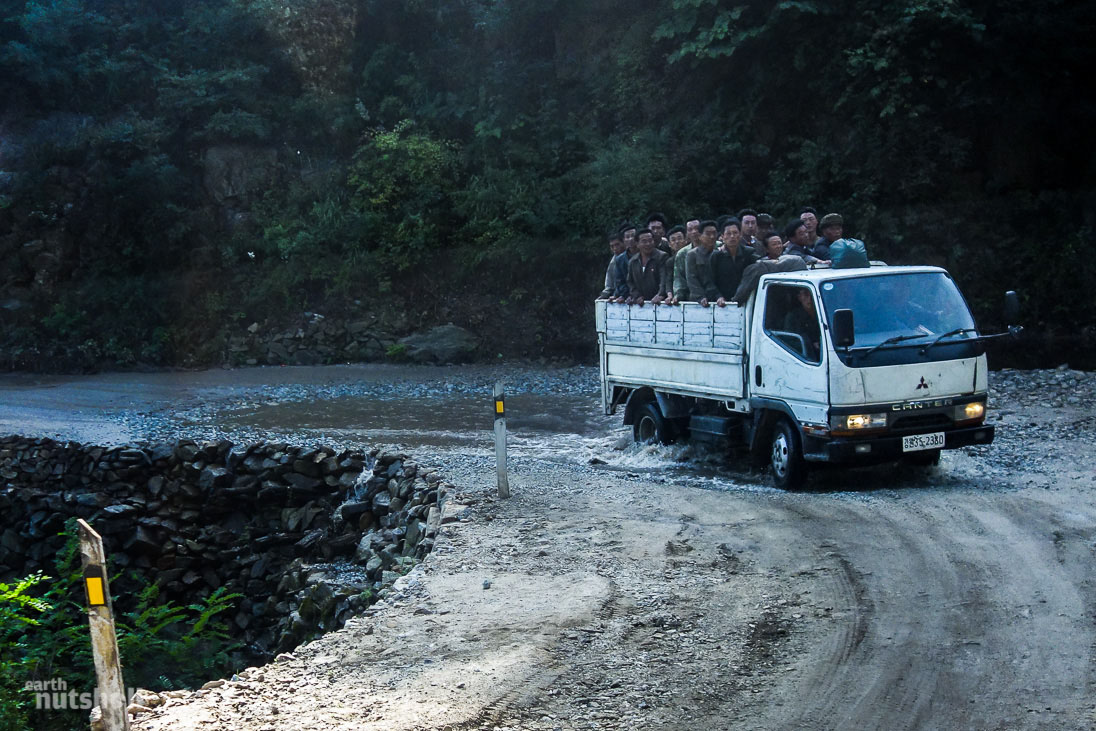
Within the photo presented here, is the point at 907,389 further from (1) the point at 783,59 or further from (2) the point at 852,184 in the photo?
(1) the point at 783,59

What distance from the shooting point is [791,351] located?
10.6 meters

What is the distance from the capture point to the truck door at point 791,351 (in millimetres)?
10211

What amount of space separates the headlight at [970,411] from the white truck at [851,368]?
0.05ft

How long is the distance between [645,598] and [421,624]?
1540 millimetres

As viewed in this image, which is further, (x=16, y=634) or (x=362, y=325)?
(x=362, y=325)

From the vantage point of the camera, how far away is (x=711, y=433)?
40.0 ft

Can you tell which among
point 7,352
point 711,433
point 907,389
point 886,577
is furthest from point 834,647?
point 7,352

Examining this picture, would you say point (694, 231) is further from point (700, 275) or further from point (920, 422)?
point (920, 422)

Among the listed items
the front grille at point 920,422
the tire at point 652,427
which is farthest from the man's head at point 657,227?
the front grille at point 920,422

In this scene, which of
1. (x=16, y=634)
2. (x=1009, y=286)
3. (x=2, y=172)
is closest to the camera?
(x=16, y=634)

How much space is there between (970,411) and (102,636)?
8375 mm

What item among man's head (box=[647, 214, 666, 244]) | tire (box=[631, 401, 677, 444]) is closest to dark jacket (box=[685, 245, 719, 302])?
man's head (box=[647, 214, 666, 244])

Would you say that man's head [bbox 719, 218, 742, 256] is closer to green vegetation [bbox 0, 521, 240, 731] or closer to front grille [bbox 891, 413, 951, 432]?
front grille [bbox 891, 413, 951, 432]

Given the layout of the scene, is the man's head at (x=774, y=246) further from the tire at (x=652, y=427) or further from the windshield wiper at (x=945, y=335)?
the tire at (x=652, y=427)
